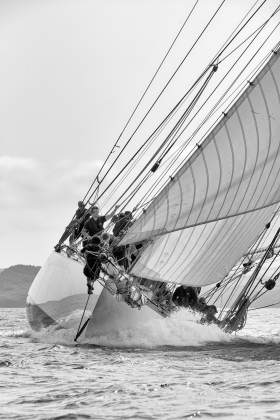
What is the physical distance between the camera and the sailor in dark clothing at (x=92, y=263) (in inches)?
590

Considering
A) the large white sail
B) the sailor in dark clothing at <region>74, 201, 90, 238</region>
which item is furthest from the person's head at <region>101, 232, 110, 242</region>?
the sailor in dark clothing at <region>74, 201, 90, 238</region>

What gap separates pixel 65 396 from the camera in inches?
345

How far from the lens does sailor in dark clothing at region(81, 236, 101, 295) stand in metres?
15.0

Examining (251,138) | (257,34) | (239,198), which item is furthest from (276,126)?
(257,34)

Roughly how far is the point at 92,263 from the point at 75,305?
1288 mm

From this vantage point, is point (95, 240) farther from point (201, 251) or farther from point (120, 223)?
point (201, 251)

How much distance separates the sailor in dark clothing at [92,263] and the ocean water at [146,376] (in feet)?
3.99

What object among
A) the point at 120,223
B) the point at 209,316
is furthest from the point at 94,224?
the point at 209,316

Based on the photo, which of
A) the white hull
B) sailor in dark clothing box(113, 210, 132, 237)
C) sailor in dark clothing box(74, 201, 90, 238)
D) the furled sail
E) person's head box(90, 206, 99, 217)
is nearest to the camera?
the furled sail

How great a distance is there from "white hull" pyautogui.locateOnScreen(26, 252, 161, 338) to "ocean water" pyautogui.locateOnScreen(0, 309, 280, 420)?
0.23 meters

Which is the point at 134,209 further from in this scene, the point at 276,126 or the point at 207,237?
the point at 276,126

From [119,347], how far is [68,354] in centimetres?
171

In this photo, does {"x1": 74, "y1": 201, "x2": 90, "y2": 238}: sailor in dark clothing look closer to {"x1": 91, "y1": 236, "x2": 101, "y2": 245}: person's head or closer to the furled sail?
{"x1": 91, "y1": 236, "x2": 101, "y2": 245}: person's head

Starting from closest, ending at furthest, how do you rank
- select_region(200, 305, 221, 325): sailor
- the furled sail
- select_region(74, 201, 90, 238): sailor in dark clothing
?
the furled sail → select_region(74, 201, 90, 238): sailor in dark clothing → select_region(200, 305, 221, 325): sailor
